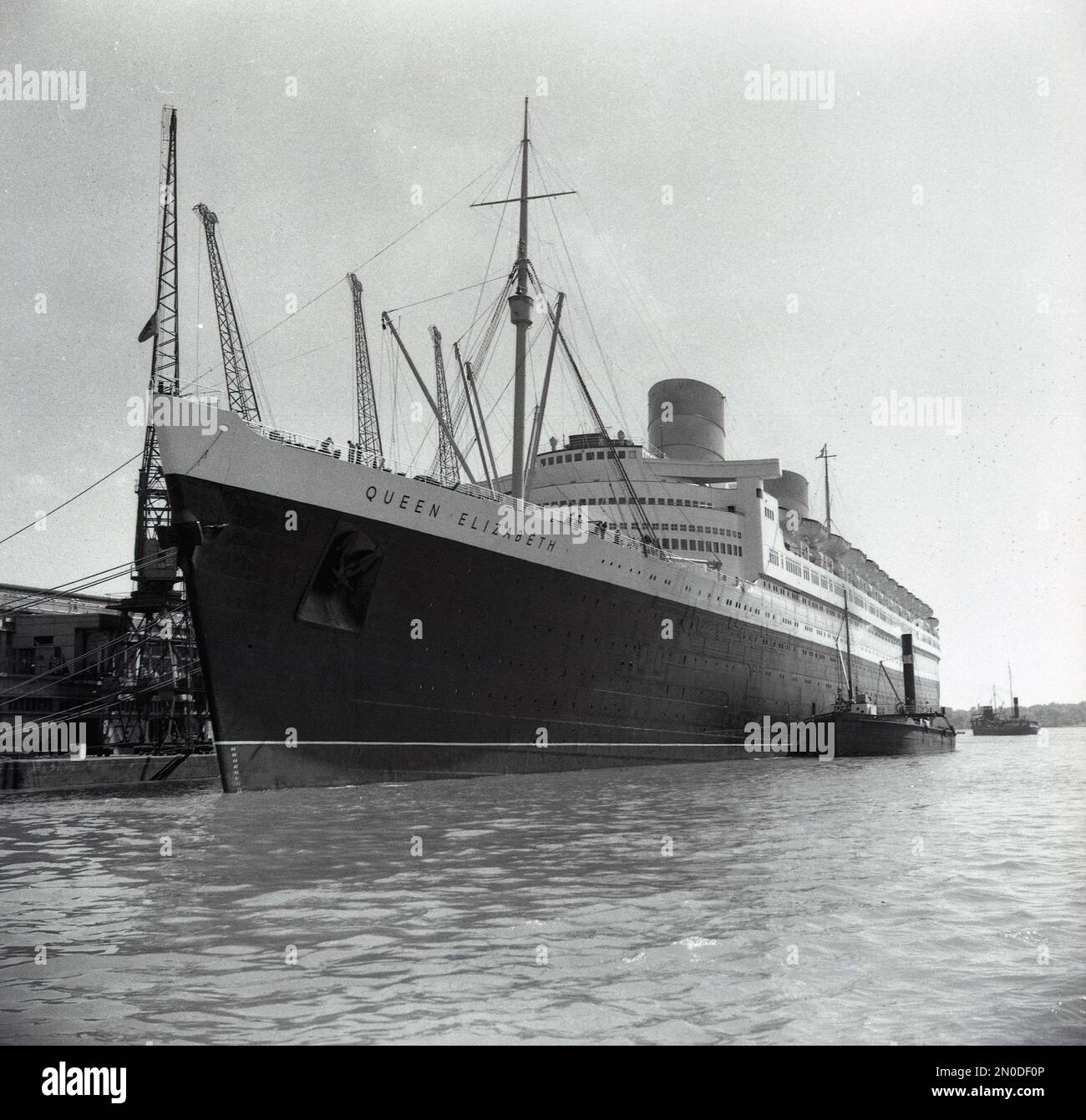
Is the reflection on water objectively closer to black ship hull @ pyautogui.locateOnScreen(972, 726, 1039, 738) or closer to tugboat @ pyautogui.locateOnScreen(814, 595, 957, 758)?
tugboat @ pyautogui.locateOnScreen(814, 595, 957, 758)

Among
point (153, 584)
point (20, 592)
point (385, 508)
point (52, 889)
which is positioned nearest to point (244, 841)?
point (52, 889)

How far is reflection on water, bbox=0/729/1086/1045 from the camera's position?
4.44 metres

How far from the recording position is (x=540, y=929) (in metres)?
6.25

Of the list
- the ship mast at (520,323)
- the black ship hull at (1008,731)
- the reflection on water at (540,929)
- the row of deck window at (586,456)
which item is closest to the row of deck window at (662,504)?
the row of deck window at (586,456)

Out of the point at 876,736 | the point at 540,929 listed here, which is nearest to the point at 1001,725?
the point at 876,736

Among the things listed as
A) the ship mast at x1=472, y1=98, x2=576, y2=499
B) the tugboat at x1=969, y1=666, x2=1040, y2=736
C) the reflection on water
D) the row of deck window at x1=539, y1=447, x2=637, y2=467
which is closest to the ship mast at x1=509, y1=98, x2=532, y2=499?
the ship mast at x1=472, y1=98, x2=576, y2=499

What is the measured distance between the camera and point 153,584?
1200 inches

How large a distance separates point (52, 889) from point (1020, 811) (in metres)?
14.9

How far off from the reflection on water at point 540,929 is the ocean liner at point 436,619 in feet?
14.2

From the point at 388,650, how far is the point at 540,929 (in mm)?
12332

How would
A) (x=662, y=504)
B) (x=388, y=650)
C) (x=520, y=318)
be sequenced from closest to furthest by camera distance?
(x=388, y=650) < (x=520, y=318) < (x=662, y=504)

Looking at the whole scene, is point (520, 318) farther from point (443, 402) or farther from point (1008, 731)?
point (1008, 731)

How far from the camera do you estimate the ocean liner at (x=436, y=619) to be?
54.7 feet

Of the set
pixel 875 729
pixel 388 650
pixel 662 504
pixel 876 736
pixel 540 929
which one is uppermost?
pixel 662 504
